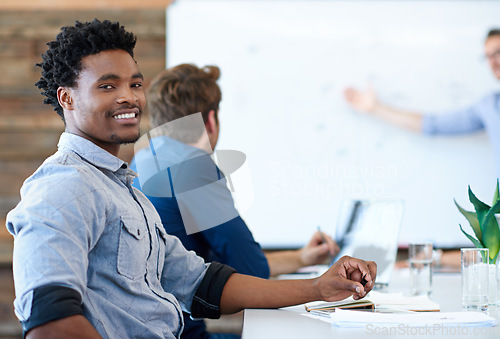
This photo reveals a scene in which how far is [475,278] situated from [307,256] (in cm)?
76

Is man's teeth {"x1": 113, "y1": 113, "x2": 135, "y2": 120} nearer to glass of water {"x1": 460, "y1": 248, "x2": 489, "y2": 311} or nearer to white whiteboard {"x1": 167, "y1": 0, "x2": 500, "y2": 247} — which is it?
glass of water {"x1": 460, "y1": 248, "x2": 489, "y2": 311}

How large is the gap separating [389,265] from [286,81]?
136cm

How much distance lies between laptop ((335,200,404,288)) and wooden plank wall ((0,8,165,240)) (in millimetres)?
1499

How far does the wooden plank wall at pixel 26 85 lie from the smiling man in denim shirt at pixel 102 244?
5.74 feet

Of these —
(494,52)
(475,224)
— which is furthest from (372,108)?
(475,224)

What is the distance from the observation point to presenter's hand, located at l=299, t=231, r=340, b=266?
1.97 meters

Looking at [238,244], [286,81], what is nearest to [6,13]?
[286,81]

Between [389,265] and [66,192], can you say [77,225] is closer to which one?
[66,192]

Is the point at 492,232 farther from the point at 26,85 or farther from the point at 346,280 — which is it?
the point at 26,85

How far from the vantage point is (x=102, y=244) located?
1.04 metres

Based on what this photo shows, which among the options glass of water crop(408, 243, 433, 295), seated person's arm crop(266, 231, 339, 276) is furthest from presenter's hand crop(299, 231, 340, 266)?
glass of water crop(408, 243, 433, 295)

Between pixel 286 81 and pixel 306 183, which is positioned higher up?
pixel 286 81

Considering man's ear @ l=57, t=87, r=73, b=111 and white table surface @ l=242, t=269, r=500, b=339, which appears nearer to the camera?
white table surface @ l=242, t=269, r=500, b=339

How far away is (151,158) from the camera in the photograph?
69.1 inches
